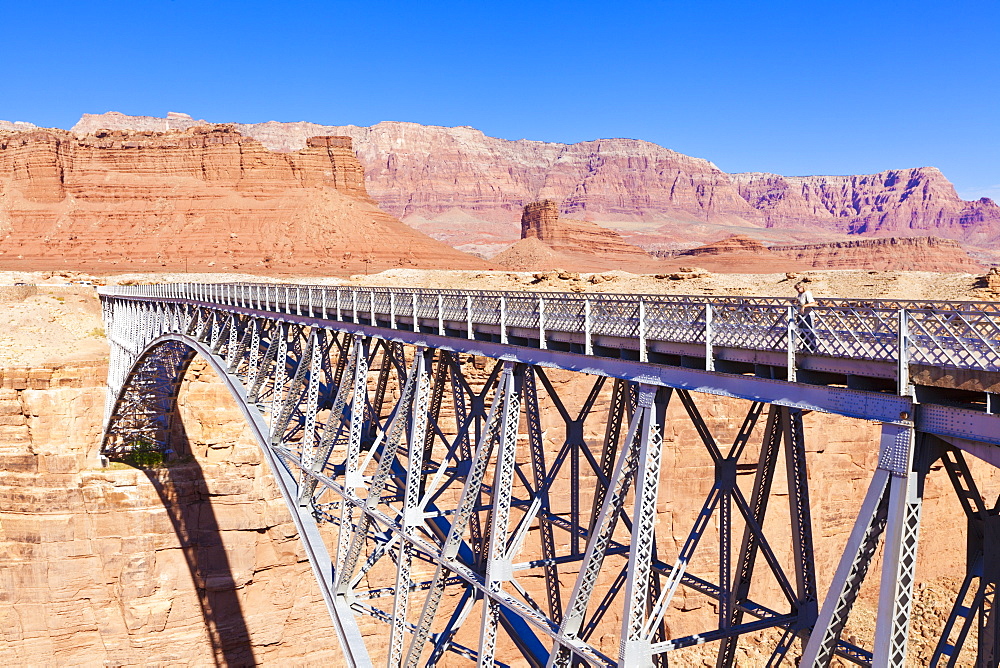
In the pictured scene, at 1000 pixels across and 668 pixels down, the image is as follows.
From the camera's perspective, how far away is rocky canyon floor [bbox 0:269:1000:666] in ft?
107

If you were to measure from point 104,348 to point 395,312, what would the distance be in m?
29.6

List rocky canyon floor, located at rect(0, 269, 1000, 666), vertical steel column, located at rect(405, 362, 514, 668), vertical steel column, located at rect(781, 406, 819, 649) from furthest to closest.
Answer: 1. rocky canyon floor, located at rect(0, 269, 1000, 666)
2. vertical steel column, located at rect(405, 362, 514, 668)
3. vertical steel column, located at rect(781, 406, 819, 649)

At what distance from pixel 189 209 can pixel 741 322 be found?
105741mm

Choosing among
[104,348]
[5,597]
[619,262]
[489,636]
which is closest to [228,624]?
[5,597]

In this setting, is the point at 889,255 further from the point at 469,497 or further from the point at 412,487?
the point at 469,497

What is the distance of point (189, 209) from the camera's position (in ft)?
339

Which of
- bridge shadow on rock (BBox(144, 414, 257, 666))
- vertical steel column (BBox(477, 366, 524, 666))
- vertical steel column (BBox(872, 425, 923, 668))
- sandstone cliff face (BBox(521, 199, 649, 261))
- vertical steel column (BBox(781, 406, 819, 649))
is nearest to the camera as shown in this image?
vertical steel column (BBox(872, 425, 923, 668))

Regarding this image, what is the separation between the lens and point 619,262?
497ft

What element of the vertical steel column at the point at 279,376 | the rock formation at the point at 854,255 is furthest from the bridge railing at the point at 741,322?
the rock formation at the point at 854,255

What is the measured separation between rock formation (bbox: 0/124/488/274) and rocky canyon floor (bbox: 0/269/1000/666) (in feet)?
177

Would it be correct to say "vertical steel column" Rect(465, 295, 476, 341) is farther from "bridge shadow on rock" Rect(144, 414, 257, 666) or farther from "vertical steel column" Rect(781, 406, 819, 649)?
"bridge shadow on rock" Rect(144, 414, 257, 666)

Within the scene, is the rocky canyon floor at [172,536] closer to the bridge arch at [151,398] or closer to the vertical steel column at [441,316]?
the bridge arch at [151,398]

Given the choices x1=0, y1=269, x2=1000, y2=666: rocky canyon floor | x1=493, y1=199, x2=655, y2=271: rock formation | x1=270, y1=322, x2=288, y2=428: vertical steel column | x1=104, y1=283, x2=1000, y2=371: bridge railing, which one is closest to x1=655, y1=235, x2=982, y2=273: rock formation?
x1=493, y1=199, x2=655, y2=271: rock formation

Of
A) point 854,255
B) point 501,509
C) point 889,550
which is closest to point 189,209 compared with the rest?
point 501,509
